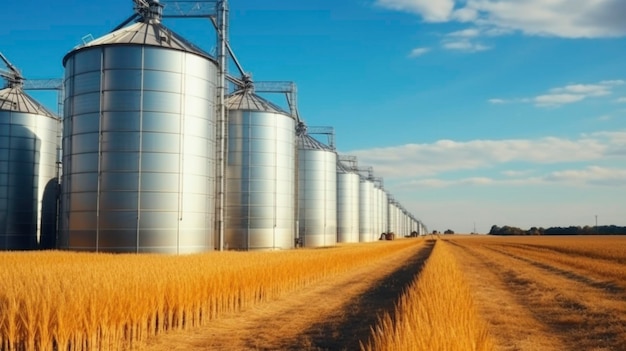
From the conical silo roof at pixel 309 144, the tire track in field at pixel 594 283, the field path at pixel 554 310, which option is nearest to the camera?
the field path at pixel 554 310

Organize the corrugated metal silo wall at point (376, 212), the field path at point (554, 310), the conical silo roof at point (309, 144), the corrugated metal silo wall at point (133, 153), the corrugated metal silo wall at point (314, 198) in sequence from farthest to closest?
the corrugated metal silo wall at point (376, 212) < the conical silo roof at point (309, 144) < the corrugated metal silo wall at point (314, 198) < the corrugated metal silo wall at point (133, 153) < the field path at point (554, 310)

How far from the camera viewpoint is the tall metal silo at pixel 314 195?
66.9 m

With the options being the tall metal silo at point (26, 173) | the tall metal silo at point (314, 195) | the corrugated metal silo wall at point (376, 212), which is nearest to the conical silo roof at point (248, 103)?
the tall metal silo at point (26, 173)

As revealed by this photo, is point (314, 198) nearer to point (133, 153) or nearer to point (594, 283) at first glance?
point (133, 153)

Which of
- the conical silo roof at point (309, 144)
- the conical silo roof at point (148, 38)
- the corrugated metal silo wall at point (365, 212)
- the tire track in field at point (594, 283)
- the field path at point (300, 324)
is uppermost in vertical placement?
the conical silo roof at point (148, 38)

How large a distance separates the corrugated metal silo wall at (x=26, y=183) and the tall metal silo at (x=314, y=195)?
29.6m

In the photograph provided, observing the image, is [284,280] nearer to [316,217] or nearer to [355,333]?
[355,333]

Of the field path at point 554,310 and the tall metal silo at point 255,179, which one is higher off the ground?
the tall metal silo at point 255,179

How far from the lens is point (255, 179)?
4691cm

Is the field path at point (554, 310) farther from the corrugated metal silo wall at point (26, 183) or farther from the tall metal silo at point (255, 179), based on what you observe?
the corrugated metal silo wall at point (26, 183)

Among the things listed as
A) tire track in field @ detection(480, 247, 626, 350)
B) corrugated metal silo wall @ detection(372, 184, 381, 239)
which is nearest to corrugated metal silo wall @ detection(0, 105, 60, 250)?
tire track in field @ detection(480, 247, 626, 350)

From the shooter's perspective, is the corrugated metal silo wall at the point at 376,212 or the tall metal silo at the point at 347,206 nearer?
the tall metal silo at the point at 347,206

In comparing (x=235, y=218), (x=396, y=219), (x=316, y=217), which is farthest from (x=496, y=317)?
(x=396, y=219)

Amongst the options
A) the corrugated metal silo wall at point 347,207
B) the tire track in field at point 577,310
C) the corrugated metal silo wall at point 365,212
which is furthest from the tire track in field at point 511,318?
the corrugated metal silo wall at point 365,212
